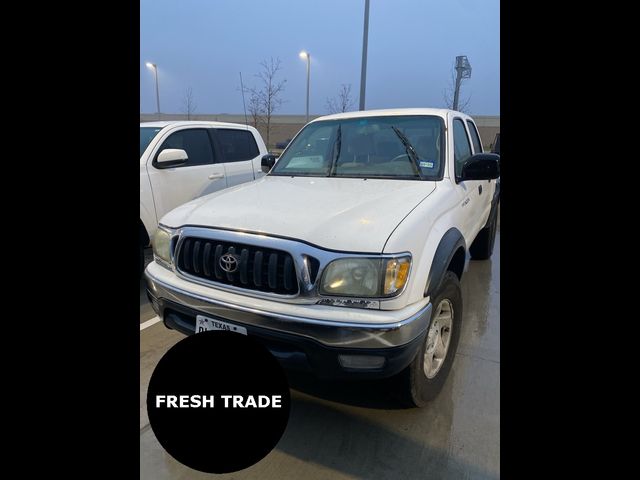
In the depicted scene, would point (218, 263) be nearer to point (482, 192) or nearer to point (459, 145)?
point (459, 145)

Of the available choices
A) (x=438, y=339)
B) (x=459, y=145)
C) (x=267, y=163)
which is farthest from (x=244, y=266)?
(x=459, y=145)

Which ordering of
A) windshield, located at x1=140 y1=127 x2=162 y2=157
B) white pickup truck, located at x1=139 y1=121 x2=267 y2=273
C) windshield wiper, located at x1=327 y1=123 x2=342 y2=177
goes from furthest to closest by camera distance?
windshield, located at x1=140 y1=127 x2=162 y2=157 → white pickup truck, located at x1=139 y1=121 x2=267 y2=273 → windshield wiper, located at x1=327 y1=123 x2=342 y2=177

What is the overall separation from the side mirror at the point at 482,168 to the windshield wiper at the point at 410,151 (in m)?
0.35

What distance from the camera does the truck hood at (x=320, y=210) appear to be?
193 centimetres

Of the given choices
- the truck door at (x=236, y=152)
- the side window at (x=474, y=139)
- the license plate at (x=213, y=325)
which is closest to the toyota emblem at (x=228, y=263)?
the license plate at (x=213, y=325)

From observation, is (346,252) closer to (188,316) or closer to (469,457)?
(188,316)

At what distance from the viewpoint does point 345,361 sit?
6.01ft

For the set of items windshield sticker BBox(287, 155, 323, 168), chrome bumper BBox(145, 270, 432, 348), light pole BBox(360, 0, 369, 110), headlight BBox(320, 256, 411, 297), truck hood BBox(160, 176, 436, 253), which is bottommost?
chrome bumper BBox(145, 270, 432, 348)

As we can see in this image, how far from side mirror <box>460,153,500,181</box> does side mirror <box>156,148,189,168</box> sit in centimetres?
324

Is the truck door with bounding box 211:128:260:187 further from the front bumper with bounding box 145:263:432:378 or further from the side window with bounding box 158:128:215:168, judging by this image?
the front bumper with bounding box 145:263:432:378

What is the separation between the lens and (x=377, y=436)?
2.13 m

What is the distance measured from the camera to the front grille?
1918 mm

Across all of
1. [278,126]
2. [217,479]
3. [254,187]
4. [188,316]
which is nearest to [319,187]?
[254,187]

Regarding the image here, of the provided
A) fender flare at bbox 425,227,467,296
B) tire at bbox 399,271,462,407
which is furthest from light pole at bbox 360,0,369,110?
tire at bbox 399,271,462,407
